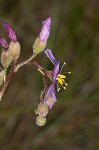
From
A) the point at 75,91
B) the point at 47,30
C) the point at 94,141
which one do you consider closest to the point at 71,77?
the point at 75,91

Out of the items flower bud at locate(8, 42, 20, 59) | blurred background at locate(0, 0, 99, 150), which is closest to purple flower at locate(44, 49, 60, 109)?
flower bud at locate(8, 42, 20, 59)

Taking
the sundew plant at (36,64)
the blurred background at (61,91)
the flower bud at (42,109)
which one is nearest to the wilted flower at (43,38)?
the sundew plant at (36,64)

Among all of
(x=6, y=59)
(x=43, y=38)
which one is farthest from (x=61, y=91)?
(x=6, y=59)

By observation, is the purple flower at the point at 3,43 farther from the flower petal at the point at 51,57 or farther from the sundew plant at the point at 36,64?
the flower petal at the point at 51,57

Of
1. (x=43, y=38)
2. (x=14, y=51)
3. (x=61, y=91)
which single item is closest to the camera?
(x=14, y=51)

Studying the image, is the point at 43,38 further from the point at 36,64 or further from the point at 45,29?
the point at 36,64

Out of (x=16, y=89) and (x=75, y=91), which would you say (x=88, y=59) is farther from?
(x=16, y=89)

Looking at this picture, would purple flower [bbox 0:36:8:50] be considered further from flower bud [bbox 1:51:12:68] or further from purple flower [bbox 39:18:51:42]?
purple flower [bbox 39:18:51:42]

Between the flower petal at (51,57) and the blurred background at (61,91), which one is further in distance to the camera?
the blurred background at (61,91)
